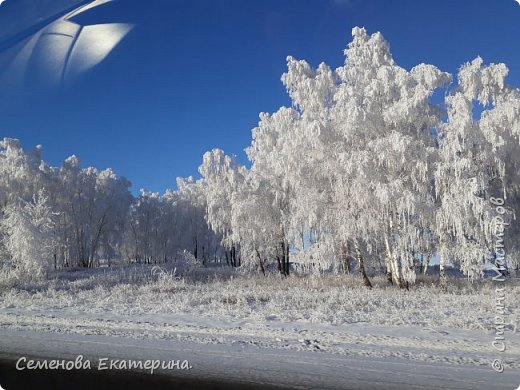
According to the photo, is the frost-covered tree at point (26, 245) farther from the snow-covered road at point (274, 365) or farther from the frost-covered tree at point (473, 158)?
the frost-covered tree at point (473, 158)

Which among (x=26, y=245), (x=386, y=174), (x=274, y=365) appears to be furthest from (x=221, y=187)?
(x=274, y=365)

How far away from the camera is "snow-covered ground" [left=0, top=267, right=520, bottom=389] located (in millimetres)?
6055

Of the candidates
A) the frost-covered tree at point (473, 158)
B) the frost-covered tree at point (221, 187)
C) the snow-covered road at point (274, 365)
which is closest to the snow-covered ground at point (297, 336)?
the snow-covered road at point (274, 365)

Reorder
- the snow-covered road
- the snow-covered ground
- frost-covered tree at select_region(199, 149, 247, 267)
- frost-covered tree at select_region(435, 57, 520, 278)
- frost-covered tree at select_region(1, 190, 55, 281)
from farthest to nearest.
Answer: frost-covered tree at select_region(199, 149, 247, 267) < frost-covered tree at select_region(1, 190, 55, 281) < frost-covered tree at select_region(435, 57, 520, 278) < the snow-covered ground < the snow-covered road

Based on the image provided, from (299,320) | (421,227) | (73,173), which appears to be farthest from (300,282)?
Result: (73,173)

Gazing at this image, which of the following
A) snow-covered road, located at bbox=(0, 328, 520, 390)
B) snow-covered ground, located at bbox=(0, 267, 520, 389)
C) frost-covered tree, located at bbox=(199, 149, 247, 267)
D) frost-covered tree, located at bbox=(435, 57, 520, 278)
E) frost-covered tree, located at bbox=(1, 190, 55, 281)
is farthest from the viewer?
frost-covered tree, located at bbox=(199, 149, 247, 267)

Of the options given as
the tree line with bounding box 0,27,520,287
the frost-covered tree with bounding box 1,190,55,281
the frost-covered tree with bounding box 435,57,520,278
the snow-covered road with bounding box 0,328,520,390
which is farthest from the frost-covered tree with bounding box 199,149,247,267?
the snow-covered road with bounding box 0,328,520,390

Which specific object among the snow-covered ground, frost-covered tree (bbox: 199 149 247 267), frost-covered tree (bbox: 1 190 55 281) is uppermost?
frost-covered tree (bbox: 199 149 247 267)

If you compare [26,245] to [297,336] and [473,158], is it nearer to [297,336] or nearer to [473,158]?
[297,336]

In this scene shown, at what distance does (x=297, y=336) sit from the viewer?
8508mm

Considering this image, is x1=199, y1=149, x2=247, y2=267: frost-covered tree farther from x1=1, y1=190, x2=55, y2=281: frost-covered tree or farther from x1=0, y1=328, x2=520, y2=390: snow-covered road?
x1=0, y1=328, x2=520, y2=390: snow-covered road

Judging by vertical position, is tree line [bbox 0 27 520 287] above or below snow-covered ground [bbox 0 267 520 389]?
above

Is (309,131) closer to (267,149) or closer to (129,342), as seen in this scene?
(267,149)

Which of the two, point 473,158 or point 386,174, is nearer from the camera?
point 473,158
